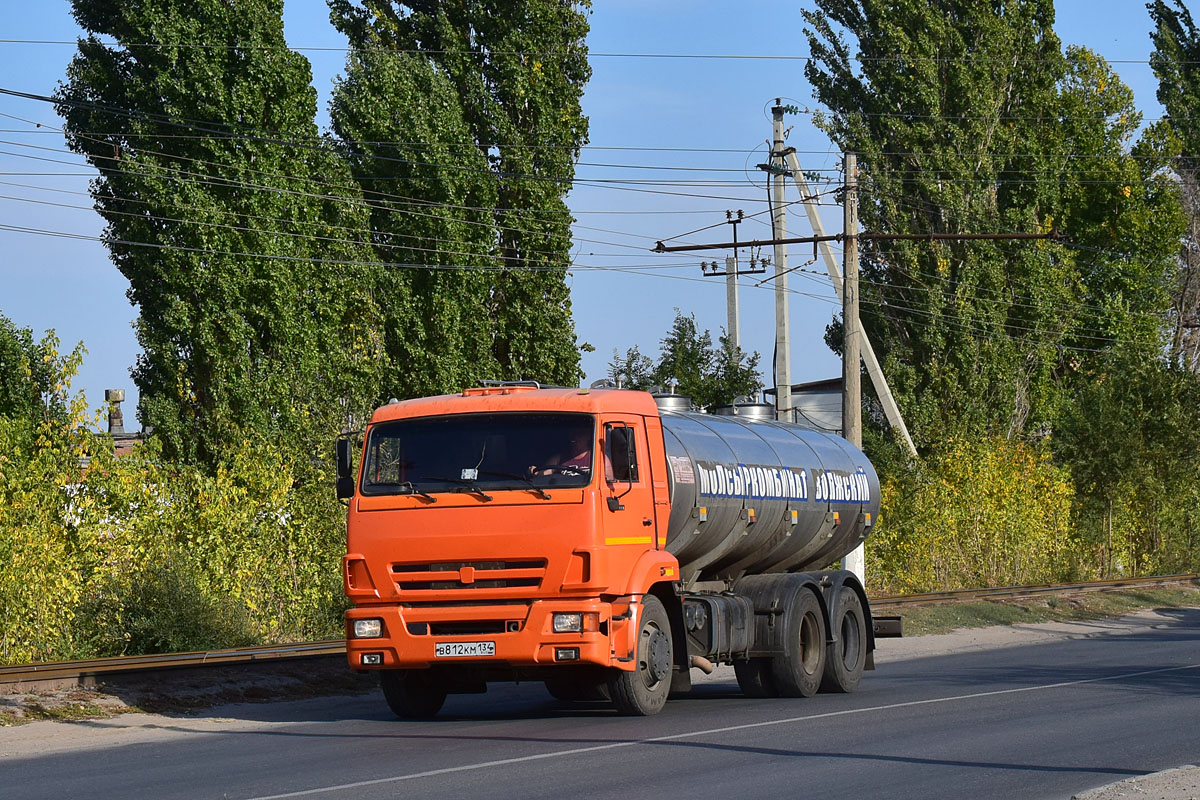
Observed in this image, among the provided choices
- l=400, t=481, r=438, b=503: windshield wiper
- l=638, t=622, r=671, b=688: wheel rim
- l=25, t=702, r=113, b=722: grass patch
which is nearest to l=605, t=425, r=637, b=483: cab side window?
l=638, t=622, r=671, b=688: wheel rim

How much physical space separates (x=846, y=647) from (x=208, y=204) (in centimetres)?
2107

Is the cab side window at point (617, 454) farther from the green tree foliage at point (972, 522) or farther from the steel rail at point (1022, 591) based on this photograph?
the green tree foliage at point (972, 522)

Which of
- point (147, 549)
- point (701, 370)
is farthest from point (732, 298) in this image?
point (147, 549)

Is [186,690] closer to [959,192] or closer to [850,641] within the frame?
[850,641]

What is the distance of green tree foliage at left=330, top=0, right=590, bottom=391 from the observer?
38906 mm

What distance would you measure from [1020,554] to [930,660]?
1607 centimetres

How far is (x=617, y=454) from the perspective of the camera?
14141mm

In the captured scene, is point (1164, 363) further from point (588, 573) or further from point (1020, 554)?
point (588, 573)

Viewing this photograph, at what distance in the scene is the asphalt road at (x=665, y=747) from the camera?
10.2 m

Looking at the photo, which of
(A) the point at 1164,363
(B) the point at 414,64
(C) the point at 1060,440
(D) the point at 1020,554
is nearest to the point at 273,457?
(B) the point at 414,64

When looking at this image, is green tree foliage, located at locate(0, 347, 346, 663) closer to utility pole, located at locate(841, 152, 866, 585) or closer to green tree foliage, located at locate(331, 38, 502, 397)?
utility pole, located at locate(841, 152, 866, 585)

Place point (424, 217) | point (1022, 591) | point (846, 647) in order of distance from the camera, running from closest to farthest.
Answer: point (846, 647) < point (1022, 591) < point (424, 217)

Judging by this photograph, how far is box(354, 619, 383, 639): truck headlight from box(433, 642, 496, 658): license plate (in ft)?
2.04

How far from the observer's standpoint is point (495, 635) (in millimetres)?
13727
